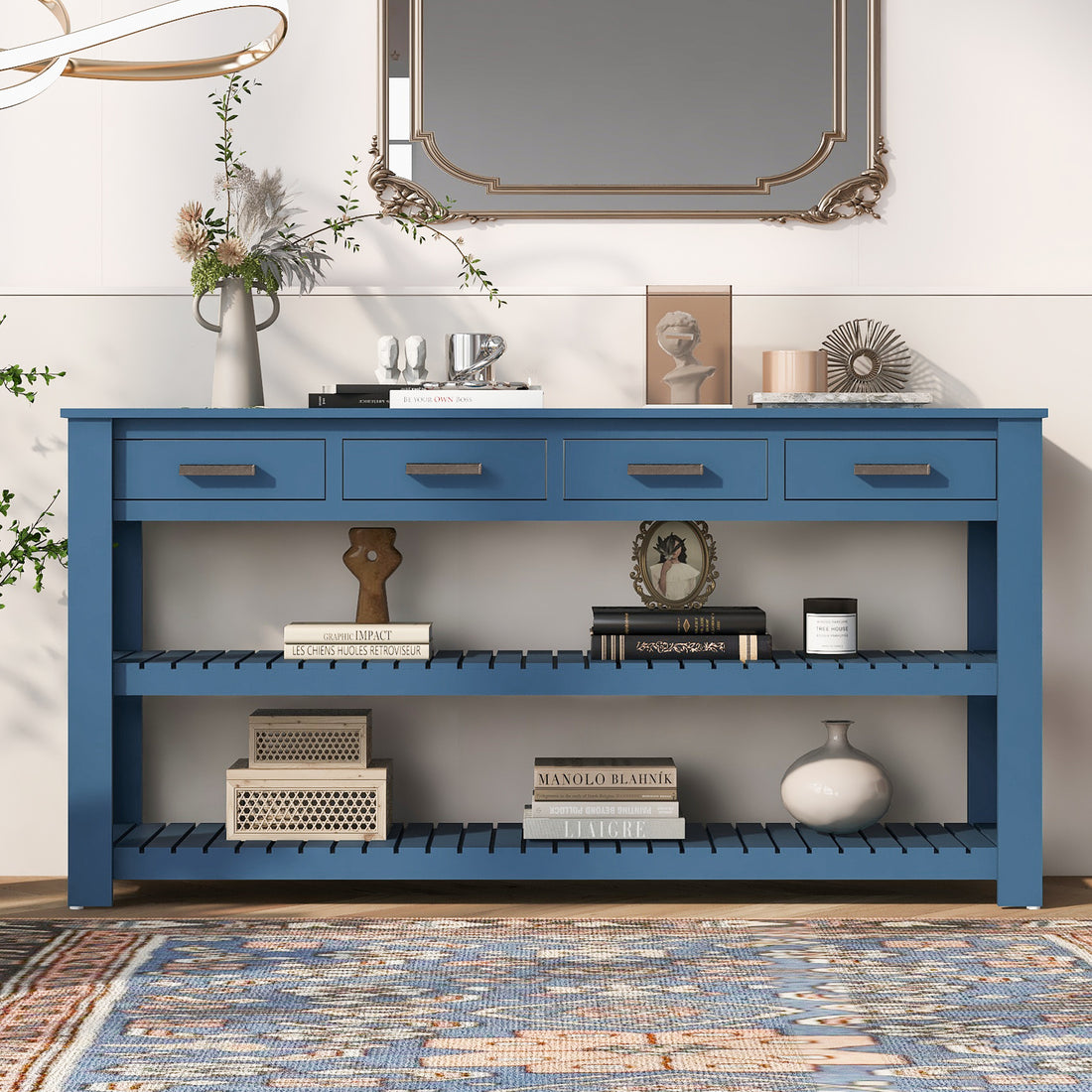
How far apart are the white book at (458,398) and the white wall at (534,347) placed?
332 millimetres

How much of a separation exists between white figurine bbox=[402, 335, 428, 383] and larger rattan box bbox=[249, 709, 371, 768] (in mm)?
710

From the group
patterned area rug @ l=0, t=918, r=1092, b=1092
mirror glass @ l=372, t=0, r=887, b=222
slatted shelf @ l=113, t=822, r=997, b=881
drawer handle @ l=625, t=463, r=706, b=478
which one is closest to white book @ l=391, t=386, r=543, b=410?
drawer handle @ l=625, t=463, r=706, b=478

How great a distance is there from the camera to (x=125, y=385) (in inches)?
109

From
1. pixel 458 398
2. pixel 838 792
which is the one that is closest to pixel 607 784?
pixel 838 792

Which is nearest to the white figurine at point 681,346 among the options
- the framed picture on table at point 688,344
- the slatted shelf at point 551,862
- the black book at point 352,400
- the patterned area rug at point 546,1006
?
the framed picture on table at point 688,344

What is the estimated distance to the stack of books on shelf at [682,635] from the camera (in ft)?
8.20

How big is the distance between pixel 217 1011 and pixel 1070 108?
2.50 meters

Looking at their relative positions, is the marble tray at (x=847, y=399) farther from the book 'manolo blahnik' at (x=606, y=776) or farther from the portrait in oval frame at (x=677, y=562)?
the book 'manolo blahnik' at (x=606, y=776)

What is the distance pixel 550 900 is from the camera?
2531 mm

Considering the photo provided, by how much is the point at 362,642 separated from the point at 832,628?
3.11 feet

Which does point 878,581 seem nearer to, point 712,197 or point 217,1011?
point 712,197

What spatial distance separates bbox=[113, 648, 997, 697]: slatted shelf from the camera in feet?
7.98

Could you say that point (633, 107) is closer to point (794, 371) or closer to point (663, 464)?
point (794, 371)

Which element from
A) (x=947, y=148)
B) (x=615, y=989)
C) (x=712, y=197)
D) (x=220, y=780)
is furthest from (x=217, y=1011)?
(x=947, y=148)
